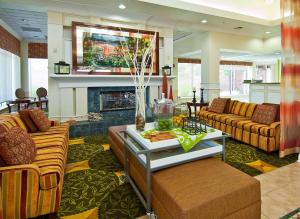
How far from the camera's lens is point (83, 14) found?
192 inches

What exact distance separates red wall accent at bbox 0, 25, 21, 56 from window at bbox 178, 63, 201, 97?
668 cm

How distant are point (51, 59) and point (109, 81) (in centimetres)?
138

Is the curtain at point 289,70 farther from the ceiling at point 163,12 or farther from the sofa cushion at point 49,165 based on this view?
the sofa cushion at point 49,165

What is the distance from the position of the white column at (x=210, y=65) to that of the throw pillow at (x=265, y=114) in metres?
2.80

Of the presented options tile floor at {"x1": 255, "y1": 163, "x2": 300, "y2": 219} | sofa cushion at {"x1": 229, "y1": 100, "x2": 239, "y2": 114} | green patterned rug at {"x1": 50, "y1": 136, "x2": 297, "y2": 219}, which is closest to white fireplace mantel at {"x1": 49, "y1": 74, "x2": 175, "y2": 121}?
green patterned rug at {"x1": 50, "y1": 136, "x2": 297, "y2": 219}

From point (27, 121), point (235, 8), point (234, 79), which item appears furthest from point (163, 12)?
point (234, 79)

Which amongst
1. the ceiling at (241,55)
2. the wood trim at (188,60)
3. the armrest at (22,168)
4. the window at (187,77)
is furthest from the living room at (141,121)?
the window at (187,77)

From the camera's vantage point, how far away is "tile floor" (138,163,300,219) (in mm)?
1884

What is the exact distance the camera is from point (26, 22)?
6215 millimetres

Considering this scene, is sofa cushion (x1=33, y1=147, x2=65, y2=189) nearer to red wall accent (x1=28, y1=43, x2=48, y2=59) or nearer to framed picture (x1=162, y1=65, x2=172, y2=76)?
framed picture (x1=162, y1=65, x2=172, y2=76)

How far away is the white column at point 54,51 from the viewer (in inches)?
181

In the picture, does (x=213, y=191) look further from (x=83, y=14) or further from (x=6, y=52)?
(x=6, y=52)

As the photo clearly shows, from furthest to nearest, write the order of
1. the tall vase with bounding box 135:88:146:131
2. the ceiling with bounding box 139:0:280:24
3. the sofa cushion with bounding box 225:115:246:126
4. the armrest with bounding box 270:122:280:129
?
the ceiling with bounding box 139:0:280:24
the sofa cushion with bounding box 225:115:246:126
the armrest with bounding box 270:122:280:129
the tall vase with bounding box 135:88:146:131

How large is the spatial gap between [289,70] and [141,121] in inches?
96.8
